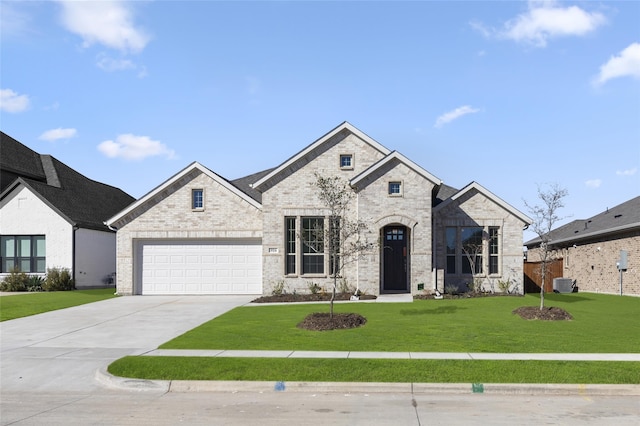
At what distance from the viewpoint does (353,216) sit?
85.9 ft

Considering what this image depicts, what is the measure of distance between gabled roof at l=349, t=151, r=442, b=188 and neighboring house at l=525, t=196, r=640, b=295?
6811 millimetres

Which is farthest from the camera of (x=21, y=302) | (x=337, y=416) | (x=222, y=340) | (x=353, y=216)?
(x=353, y=216)

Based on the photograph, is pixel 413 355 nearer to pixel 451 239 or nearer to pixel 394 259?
pixel 394 259

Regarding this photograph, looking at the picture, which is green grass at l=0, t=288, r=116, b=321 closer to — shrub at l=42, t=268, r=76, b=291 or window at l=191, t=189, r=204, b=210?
shrub at l=42, t=268, r=76, b=291

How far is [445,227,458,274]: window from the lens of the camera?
26.5 metres

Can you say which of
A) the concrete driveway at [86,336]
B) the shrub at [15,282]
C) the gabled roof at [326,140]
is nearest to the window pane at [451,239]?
the gabled roof at [326,140]

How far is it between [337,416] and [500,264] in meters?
19.4

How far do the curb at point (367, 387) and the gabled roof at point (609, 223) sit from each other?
17.6 meters

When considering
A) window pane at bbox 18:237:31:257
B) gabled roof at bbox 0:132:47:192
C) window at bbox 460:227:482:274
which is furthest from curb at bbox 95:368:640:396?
gabled roof at bbox 0:132:47:192

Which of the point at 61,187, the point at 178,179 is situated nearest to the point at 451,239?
the point at 178,179

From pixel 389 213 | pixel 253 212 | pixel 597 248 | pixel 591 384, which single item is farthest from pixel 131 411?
pixel 597 248

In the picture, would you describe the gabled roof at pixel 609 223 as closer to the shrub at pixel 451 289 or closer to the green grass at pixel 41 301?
the shrub at pixel 451 289

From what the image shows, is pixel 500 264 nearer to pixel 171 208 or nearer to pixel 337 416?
pixel 171 208

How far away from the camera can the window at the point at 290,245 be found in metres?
26.2
